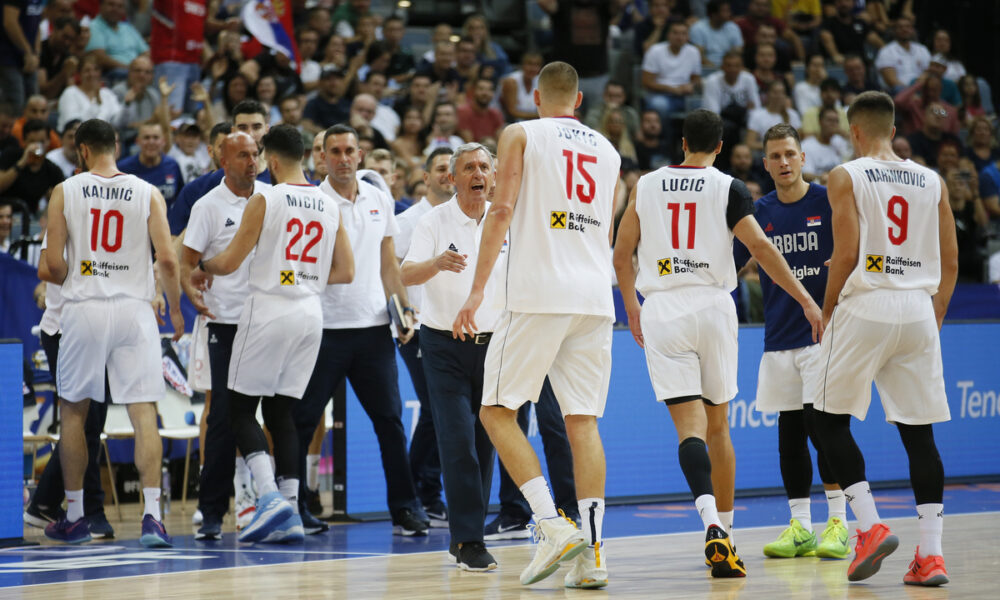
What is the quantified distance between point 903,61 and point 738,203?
1391cm

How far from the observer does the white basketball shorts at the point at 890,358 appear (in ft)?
18.8

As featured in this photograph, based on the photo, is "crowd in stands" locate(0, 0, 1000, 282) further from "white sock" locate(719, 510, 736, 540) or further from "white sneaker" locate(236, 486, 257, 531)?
"white sock" locate(719, 510, 736, 540)

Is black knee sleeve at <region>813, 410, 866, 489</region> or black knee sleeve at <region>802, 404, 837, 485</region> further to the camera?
black knee sleeve at <region>802, 404, 837, 485</region>

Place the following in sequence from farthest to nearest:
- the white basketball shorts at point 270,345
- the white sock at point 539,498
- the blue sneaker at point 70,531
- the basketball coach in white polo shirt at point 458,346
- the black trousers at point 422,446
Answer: the black trousers at point 422,446, the blue sneaker at point 70,531, the white basketball shorts at point 270,345, the basketball coach in white polo shirt at point 458,346, the white sock at point 539,498

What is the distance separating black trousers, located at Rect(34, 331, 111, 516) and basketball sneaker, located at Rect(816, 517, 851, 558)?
14.7 ft

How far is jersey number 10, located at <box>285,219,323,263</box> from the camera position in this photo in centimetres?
747

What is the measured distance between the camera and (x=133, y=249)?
7.75 metres

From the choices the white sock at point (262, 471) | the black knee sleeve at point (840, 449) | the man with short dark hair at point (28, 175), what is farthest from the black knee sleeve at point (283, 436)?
the man with short dark hair at point (28, 175)

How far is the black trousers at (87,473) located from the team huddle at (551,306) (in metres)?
0.31

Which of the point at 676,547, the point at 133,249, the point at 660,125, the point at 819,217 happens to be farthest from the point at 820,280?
the point at 660,125

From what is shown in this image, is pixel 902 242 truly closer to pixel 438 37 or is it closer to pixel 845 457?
pixel 845 457

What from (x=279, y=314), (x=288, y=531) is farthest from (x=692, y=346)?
(x=288, y=531)

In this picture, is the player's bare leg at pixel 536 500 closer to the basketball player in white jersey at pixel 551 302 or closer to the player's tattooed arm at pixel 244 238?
the basketball player in white jersey at pixel 551 302

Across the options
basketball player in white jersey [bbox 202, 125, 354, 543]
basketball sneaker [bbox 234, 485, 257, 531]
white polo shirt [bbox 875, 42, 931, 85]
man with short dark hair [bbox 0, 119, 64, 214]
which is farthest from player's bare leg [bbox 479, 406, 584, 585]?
white polo shirt [bbox 875, 42, 931, 85]
